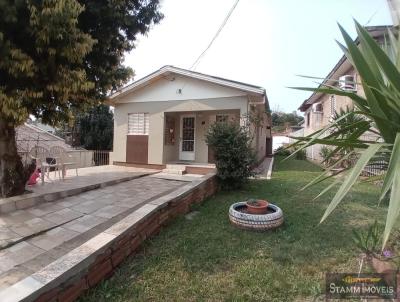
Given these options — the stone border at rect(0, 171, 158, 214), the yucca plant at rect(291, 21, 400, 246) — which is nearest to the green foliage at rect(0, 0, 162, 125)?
the stone border at rect(0, 171, 158, 214)

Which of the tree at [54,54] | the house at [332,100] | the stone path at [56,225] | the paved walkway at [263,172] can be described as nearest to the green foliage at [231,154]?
the paved walkway at [263,172]

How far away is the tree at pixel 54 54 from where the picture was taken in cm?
436

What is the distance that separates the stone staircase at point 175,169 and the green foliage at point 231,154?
3425mm

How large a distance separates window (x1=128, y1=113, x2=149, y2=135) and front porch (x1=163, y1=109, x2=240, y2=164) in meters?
1.00

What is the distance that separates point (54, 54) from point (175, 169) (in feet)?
22.4

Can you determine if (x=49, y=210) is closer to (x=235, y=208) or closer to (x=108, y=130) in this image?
(x=235, y=208)

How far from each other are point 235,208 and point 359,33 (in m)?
3.87

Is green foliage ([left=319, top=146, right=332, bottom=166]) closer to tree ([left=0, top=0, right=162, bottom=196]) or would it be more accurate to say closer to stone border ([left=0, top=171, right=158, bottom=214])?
tree ([left=0, top=0, right=162, bottom=196])

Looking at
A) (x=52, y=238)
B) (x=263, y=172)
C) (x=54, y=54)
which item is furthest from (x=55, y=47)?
(x=263, y=172)

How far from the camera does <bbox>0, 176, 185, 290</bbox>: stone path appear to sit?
3.48 m

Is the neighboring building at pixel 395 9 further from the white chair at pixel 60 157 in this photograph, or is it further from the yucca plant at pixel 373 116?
the white chair at pixel 60 157

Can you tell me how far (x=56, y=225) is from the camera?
15.6 ft

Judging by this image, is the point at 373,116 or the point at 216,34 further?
the point at 216,34

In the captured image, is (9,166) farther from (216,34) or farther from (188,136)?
(216,34)
